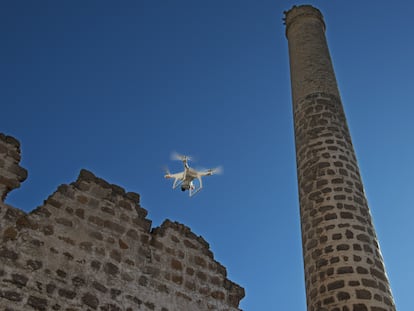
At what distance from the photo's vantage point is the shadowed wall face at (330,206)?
8156 mm

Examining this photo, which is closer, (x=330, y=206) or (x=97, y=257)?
(x=97, y=257)

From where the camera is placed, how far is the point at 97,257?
19.0 ft

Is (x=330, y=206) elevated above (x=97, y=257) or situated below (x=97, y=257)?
above

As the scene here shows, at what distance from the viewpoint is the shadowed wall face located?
321 inches

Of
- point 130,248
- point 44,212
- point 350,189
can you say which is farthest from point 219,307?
point 350,189

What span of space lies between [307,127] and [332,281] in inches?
134

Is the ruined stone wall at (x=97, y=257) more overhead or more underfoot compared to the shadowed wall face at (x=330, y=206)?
more underfoot

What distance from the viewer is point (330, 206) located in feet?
30.1

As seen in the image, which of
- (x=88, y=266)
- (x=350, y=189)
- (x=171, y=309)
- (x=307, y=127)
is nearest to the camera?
(x=88, y=266)

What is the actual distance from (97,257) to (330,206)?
4.55m

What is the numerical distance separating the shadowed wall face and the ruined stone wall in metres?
1.98

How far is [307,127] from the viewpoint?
1077 cm

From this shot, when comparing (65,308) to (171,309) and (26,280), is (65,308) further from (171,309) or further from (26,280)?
(171,309)

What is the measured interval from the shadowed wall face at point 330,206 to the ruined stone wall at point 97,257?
78.1 inches
